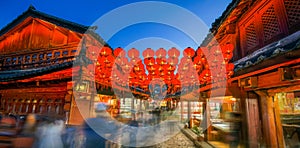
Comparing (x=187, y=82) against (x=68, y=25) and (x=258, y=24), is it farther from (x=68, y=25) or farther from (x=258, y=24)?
(x=68, y=25)

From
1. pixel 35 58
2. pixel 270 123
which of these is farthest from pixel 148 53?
pixel 35 58

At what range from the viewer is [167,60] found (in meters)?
6.82

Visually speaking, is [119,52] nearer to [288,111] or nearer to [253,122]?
[253,122]

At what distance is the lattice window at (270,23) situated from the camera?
231 inches

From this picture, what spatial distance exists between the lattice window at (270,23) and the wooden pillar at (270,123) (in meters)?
2.35

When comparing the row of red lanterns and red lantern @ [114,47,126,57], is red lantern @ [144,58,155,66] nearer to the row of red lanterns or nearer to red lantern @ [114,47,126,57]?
the row of red lanterns

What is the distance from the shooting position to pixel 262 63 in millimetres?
4293

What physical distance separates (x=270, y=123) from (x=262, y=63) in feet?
10.4

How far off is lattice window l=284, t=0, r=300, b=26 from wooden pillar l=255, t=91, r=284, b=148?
2.73m

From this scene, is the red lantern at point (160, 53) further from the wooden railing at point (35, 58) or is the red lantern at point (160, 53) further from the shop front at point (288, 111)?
the shop front at point (288, 111)

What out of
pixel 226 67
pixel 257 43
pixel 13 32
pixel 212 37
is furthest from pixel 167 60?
A: pixel 13 32

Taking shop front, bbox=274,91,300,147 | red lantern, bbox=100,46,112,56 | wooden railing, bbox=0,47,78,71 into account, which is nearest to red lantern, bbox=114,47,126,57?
red lantern, bbox=100,46,112,56

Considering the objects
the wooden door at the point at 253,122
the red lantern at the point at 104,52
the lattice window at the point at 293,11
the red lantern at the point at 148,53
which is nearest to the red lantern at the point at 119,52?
the red lantern at the point at 104,52

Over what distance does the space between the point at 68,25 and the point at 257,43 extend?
41.5ft
